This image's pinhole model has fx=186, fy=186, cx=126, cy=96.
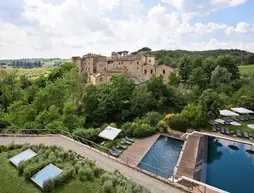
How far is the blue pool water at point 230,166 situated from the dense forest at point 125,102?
13.5ft

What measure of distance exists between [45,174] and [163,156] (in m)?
9.56

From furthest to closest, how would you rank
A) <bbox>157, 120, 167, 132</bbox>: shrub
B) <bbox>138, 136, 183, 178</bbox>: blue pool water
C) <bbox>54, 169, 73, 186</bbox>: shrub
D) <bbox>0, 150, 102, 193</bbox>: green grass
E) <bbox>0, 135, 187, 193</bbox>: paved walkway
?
<bbox>157, 120, 167, 132</bbox>: shrub < <bbox>138, 136, 183, 178</bbox>: blue pool water < <bbox>0, 135, 187, 193</bbox>: paved walkway < <bbox>54, 169, 73, 186</bbox>: shrub < <bbox>0, 150, 102, 193</bbox>: green grass

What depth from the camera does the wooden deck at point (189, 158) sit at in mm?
12484

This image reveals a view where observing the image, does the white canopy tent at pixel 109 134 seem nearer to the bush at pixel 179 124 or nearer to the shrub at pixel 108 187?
the bush at pixel 179 124

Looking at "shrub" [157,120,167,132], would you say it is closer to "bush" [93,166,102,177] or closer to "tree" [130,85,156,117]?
"tree" [130,85,156,117]

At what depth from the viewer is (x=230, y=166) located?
46.7 ft

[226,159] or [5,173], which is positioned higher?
[5,173]

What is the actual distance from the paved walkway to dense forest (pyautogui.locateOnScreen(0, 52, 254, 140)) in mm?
2953

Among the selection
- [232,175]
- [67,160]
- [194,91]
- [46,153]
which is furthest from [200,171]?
[194,91]

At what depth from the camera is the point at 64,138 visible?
15.2 metres

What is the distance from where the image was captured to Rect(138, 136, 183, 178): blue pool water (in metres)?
13.7

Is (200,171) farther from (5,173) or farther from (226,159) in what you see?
(5,173)

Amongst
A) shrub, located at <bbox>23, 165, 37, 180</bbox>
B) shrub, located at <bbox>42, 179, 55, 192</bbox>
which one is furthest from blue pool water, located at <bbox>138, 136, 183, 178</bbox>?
shrub, located at <bbox>23, 165, 37, 180</bbox>

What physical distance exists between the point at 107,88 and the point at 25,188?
76.1ft
